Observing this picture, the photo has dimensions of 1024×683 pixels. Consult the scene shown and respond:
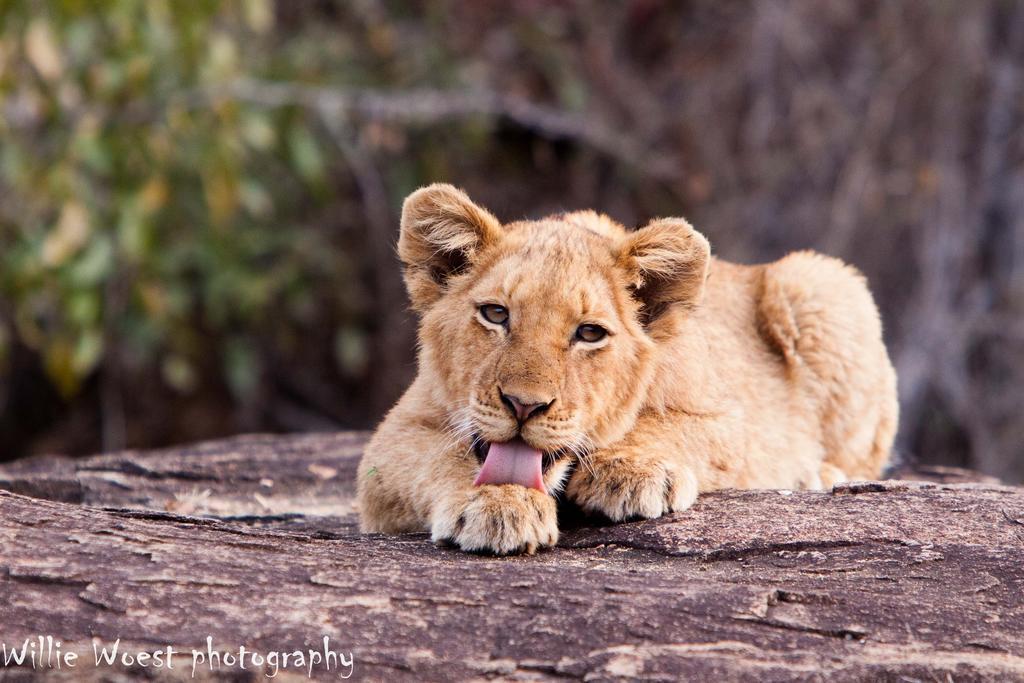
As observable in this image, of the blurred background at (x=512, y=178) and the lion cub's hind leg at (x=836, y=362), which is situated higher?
the blurred background at (x=512, y=178)

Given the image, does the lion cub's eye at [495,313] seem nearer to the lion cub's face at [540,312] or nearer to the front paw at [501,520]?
the lion cub's face at [540,312]

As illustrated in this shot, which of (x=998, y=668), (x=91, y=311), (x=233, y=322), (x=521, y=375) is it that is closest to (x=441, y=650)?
(x=521, y=375)

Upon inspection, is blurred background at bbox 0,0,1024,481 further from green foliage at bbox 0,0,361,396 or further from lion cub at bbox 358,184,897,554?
lion cub at bbox 358,184,897,554

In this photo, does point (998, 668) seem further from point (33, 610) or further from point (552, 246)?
point (33, 610)

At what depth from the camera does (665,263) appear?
5094 millimetres

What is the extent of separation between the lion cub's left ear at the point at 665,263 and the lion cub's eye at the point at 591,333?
412mm

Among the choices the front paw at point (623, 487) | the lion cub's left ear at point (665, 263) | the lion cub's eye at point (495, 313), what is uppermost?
the lion cub's left ear at point (665, 263)

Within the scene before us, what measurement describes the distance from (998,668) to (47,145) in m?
8.16

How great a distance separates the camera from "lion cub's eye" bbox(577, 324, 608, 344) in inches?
185

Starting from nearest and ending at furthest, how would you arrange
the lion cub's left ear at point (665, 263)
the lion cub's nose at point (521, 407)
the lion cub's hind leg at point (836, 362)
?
1. the lion cub's nose at point (521, 407)
2. the lion cub's left ear at point (665, 263)
3. the lion cub's hind leg at point (836, 362)

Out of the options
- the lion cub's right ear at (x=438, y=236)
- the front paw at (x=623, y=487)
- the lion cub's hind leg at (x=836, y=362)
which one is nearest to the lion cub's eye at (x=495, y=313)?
the lion cub's right ear at (x=438, y=236)

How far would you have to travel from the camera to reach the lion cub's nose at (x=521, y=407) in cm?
436

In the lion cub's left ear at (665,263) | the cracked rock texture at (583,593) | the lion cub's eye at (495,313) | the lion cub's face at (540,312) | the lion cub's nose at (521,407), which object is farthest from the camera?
the lion cub's left ear at (665,263)

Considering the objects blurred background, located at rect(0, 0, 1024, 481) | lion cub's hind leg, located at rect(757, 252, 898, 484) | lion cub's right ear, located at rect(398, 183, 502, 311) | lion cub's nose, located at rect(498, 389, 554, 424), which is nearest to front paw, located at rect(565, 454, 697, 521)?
lion cub's nose, located at rect(498, 389, 554, 424)
